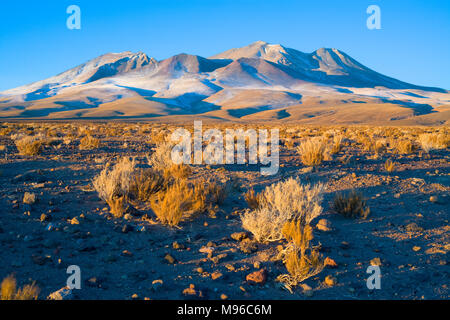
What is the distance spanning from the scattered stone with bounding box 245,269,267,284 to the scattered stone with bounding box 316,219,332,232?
5.79 feet

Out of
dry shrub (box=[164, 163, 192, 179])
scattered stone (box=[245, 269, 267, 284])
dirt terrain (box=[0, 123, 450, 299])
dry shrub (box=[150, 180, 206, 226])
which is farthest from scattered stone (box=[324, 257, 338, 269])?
dry shrub (box=[164, 163, 192, 179])

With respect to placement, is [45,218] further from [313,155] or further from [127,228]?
[313,155]

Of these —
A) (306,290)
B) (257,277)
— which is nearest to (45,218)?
(257,277)

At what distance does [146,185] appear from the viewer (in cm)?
624

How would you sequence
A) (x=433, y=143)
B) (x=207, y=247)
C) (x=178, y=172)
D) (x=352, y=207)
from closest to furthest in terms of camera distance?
(x=207, y=247) < (x=352, y=207) < (x=178, y=172) < (x=433, y=143)

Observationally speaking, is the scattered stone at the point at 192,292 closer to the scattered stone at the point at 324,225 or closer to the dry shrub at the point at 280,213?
the dry shrub at the point at 280,213

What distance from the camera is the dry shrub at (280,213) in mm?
4582

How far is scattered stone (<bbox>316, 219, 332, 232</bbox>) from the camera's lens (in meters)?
5.03

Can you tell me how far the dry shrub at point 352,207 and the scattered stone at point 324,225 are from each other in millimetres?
657

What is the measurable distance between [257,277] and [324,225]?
6.42 feet
